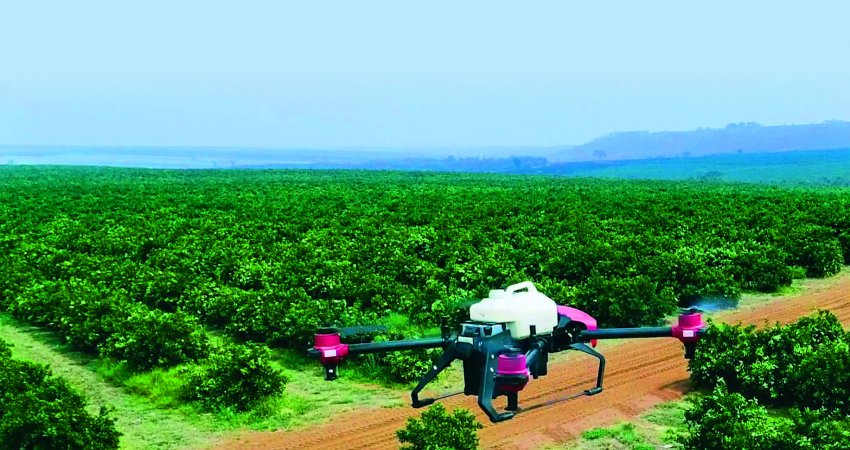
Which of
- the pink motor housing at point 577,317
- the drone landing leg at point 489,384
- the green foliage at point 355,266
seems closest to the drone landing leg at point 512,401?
the drone landing leg at point 489,384

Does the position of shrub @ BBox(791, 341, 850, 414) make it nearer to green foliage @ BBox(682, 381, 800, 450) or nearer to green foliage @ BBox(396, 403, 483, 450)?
green foliage @ BBox(682, 381, 800, 450)

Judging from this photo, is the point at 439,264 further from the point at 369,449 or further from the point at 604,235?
the point at 369,449

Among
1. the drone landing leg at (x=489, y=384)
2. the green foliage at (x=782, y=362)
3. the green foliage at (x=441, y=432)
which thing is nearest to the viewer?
the drone landing leg at (x=489, y=384)

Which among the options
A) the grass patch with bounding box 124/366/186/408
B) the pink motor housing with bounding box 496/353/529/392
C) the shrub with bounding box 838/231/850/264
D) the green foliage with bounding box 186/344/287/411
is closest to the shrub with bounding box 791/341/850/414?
the green foliage with bounding box 186/344/287/411

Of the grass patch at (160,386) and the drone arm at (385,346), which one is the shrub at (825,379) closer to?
the drone arm at (385,346)

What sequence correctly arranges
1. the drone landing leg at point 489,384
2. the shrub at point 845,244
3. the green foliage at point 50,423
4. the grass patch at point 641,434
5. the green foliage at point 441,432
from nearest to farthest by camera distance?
the drone landing leg at point 489,384 → the green foliage at point 441,432 → the green foliage at point 50,423 → the grass patch at point 641,434 → the shrub at point 845,244

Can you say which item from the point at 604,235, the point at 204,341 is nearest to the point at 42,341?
the point at 204,341

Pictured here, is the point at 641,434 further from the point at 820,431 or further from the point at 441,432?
the point at 441,432
